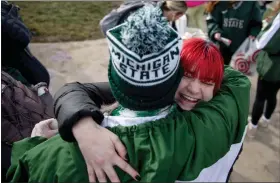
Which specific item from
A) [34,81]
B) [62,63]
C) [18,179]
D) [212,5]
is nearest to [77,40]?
[62,63]

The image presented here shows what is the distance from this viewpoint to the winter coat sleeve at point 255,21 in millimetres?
2990

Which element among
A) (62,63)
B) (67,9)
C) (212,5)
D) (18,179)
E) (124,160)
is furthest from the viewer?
(67,9)

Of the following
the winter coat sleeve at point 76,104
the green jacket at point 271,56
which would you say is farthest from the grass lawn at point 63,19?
the winter coat sleeve at point 76,104

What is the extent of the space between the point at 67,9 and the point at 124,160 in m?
4.97

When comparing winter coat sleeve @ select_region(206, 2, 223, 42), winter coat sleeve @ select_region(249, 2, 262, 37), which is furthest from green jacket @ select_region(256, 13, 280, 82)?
winter coat sleeve @ select_region(206, 2, 223, 42)

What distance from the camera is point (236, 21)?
119 inches

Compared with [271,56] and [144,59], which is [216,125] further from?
[271,56]

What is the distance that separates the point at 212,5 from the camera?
10.1ft

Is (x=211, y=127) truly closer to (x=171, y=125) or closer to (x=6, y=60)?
(x=171, y=125)

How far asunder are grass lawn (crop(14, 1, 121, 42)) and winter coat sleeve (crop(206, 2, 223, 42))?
195 centimetres

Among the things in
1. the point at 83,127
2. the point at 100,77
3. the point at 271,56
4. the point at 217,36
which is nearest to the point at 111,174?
the point at 83,127

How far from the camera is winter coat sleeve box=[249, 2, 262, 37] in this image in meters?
2.99

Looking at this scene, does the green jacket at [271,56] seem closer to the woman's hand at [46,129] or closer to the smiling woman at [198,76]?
the smiling woman at [198,76]

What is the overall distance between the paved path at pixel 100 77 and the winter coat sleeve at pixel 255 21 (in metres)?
0.81
